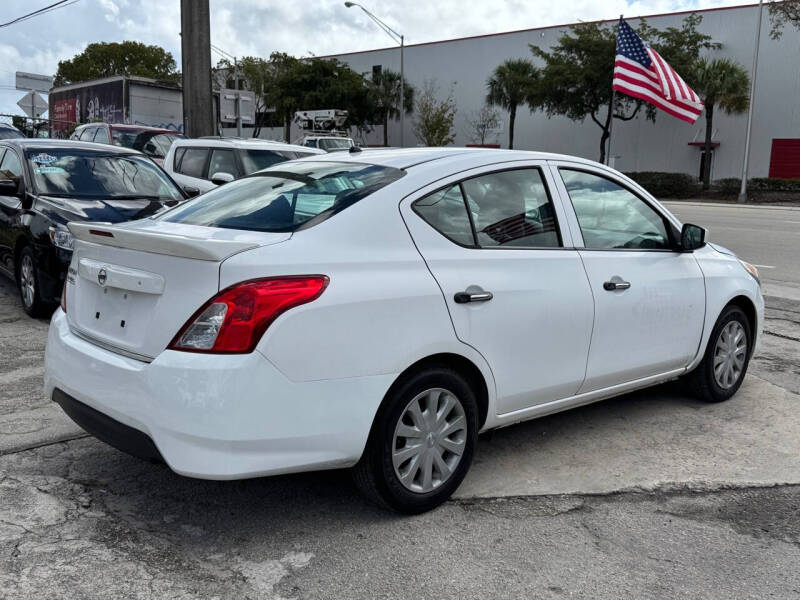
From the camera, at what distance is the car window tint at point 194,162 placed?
11906mm

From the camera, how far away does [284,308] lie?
298 cm

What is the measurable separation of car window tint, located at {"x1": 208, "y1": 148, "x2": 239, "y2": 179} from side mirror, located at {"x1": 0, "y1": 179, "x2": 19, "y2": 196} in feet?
13.7

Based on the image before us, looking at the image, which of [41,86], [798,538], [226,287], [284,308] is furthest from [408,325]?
[41,86]

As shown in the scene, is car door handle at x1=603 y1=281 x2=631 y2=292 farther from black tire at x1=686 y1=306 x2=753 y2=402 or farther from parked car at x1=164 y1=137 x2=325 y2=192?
parked car at x1=164 y1=137 x2=325 y2=192

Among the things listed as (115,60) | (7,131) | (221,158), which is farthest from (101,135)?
(115,60)

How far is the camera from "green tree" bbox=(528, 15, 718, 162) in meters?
42.4

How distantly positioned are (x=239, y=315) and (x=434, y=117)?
5483 centimetres

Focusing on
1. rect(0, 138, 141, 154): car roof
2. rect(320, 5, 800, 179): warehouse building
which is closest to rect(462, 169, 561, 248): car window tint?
rect(0, 138, 141, 154): car roof

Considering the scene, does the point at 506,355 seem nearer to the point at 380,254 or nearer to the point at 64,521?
the point at 380,254

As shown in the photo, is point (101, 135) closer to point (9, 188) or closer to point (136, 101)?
point (9, 188)

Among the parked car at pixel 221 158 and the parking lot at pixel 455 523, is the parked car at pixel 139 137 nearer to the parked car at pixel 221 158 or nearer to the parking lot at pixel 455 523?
the parked car at pixel 221 158

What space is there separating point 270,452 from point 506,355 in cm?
124

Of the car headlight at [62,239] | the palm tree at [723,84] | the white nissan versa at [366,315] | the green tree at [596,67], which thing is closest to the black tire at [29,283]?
the car headlight at [62,239]

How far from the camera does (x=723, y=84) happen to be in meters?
40.2
